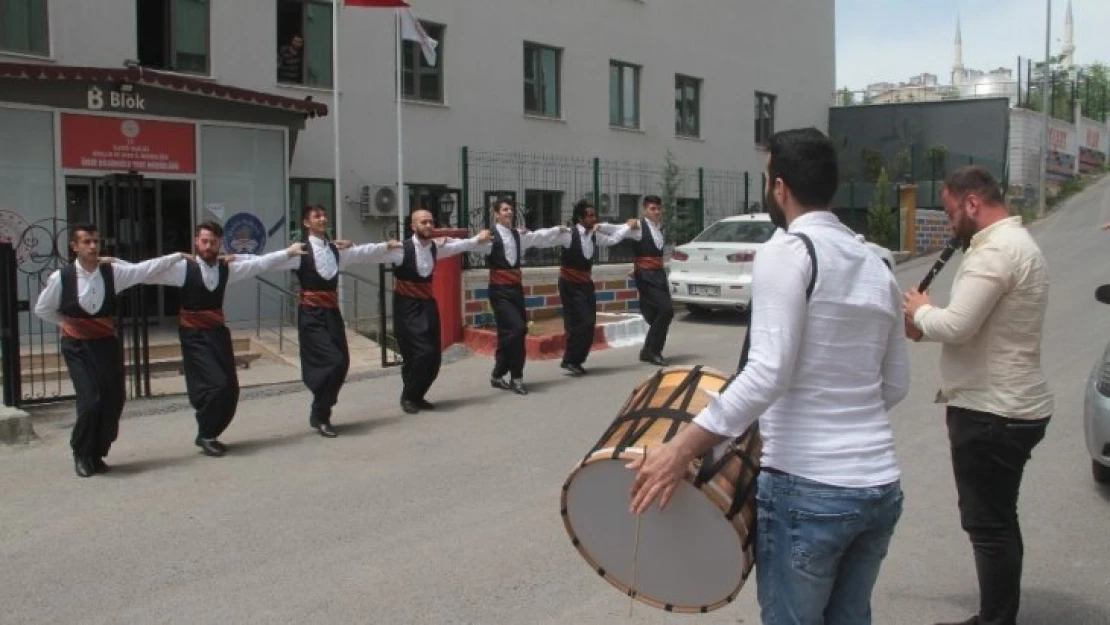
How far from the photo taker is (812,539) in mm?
2559

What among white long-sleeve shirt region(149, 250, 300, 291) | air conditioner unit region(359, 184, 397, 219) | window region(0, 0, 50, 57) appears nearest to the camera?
white long-sleeve shirt region(149, 250, 300, 291)

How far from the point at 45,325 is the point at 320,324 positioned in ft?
17.5

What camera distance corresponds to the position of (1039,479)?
257 inches

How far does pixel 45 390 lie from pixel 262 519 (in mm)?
4925

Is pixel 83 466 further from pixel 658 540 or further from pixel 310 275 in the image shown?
pixel 658 540

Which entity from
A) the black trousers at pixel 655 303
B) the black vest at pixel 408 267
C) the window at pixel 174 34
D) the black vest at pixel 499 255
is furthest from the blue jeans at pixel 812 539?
the window at pixel 174 34

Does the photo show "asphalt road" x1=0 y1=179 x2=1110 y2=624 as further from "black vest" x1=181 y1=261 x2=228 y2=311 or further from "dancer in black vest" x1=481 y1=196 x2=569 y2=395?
"black vest" x1=181 y1=261 x2=228 y2=311

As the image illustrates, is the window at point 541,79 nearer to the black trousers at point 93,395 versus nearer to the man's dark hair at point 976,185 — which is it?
the black trousers at point 93,395

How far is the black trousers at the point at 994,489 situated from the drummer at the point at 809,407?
127cm

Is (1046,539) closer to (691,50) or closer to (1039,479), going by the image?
(1039,479)

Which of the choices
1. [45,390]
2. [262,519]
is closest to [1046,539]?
[262,519]

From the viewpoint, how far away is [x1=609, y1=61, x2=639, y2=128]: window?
23125 millimetres

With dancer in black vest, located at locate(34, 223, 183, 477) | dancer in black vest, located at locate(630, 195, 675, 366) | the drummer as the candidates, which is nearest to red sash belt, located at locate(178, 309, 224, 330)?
dancer in black vest, located at locate(34, 223, 183, 477)

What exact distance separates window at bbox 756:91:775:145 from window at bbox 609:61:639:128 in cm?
540
